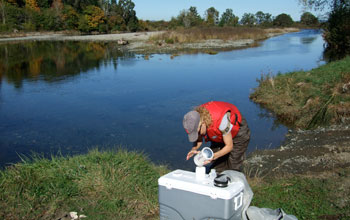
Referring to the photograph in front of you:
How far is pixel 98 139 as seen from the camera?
25.2ft

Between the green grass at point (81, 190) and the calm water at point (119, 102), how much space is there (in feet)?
6.67

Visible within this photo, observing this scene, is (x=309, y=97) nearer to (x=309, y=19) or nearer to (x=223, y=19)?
(x=309, y=19)

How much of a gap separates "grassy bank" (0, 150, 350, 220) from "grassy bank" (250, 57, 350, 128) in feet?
15.1

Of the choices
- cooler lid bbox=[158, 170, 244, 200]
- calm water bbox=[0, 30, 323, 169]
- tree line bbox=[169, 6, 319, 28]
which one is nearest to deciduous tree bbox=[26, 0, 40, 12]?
tree line bbox=[169, 6, 319, 28]

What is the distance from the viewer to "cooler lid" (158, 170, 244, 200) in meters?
2.59

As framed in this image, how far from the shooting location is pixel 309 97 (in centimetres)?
974

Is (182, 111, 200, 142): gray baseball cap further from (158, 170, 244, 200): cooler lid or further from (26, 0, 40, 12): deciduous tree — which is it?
(26, 0, 40, 12): deciduous tree

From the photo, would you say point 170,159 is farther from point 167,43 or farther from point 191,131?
point 167,43

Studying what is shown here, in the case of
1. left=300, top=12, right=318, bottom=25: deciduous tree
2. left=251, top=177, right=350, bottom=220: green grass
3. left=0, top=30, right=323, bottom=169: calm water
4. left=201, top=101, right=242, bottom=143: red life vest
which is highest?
left=300, top=12, right=318, bottom=25: deciduous tree

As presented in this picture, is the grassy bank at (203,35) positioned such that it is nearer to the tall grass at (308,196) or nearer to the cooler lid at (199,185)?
the tall grass at (308,196)

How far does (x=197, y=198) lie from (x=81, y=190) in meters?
1.88

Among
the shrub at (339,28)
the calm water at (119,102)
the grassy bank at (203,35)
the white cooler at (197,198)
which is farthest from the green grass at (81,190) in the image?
the grassy bank at (203,35)

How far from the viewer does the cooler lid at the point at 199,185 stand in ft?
8.49

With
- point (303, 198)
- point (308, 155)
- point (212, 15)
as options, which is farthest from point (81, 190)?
point (212, 15)
